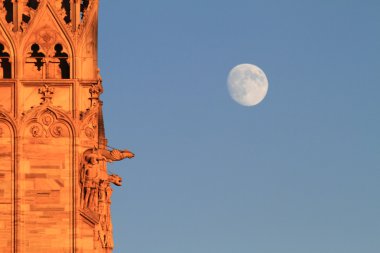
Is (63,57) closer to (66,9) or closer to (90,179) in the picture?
(66,9)

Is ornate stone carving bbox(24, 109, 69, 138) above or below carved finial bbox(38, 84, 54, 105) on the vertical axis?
below

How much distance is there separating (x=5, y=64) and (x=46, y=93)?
2068 millimetres

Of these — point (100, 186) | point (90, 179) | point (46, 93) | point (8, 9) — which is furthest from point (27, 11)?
point (100, 186)

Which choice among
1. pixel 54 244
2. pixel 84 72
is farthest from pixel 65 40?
pixel 54 244

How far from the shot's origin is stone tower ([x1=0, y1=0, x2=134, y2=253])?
106 meters

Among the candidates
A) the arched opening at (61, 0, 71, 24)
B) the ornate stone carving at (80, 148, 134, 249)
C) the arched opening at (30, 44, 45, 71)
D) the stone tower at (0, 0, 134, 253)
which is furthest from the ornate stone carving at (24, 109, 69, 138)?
the arched opening at (61, 0, 71, 24)

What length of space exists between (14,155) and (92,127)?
3288 millimetres

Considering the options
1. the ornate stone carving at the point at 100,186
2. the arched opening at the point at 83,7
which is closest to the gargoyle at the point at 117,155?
the ornate stone carving at the point at 100,186

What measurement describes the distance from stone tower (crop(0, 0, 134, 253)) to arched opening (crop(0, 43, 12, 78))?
0.13ft

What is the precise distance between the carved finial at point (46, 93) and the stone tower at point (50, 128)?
0.04 meters

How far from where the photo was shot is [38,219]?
4181 inches

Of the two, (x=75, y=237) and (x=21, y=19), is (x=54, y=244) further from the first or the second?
(x=21, y=19)

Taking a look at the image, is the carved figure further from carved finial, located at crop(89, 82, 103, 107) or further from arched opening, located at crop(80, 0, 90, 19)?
arched opening, located at crop(80, 0, 90, 19)

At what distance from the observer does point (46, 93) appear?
10706cm
